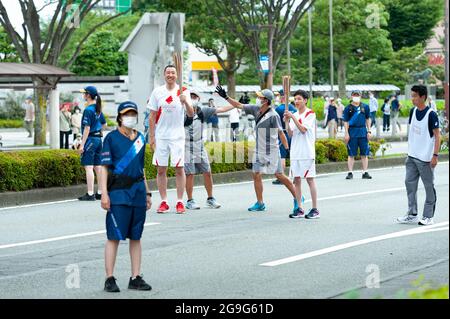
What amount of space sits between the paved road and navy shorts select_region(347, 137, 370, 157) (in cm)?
490

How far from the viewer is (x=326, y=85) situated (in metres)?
76.4

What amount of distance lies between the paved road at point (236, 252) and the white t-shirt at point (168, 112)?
3.84 feet

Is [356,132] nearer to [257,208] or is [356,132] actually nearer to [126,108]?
[257,208]

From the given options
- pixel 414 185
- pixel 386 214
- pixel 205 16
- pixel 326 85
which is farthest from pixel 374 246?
pixel 326 85

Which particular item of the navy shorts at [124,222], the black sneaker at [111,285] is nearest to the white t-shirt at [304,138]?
the navy shorts at [124,222]

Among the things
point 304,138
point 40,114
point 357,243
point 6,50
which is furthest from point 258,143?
point 6,50

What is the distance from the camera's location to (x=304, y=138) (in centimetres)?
1448

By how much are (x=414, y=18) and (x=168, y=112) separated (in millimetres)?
60627

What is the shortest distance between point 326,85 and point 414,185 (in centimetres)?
6320

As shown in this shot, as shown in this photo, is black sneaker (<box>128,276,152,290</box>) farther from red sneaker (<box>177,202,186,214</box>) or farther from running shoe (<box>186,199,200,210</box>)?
running shoe (<box>186,199,200,210</box>)

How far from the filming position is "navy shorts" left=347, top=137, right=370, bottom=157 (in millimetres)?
21766

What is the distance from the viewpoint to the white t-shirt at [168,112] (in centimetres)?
1477
